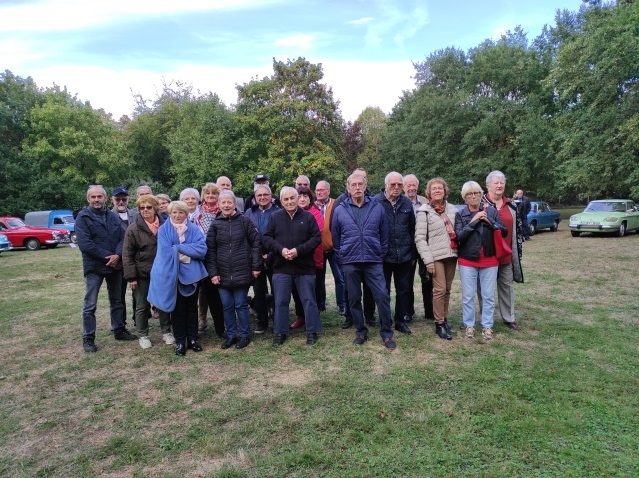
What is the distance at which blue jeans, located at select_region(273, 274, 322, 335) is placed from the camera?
17.5 feet

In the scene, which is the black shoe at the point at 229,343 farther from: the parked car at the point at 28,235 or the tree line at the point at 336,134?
the parked car at the point at 28,235

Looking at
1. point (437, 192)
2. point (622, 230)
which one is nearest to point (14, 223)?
point (437, 192)

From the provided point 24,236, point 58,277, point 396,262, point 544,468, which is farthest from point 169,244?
point 24,236

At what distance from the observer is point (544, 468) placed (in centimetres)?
278

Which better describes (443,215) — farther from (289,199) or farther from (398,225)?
(289,199)

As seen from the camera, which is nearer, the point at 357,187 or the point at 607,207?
the point at 357,187

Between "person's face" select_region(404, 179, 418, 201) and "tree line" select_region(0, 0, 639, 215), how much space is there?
14898mm

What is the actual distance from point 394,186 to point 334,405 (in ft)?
9.03

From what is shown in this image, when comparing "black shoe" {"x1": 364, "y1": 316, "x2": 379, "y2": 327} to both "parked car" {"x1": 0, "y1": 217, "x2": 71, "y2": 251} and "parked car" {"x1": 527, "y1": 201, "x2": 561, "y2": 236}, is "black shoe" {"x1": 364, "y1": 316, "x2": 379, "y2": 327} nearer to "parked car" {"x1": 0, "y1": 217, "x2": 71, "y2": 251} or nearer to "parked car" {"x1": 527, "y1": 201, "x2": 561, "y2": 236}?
"parked car" {"x1": 527, "y1": 201, "x2": 561, "y2": 236}

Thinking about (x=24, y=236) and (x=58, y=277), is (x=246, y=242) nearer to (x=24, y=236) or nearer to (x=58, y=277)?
(x=58, y=277)

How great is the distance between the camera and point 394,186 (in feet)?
17.6

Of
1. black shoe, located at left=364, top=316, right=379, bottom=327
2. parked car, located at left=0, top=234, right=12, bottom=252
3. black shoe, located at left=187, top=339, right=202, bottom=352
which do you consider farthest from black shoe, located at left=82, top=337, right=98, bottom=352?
parked car, located at left=0, top=234, right=12, bottom=252

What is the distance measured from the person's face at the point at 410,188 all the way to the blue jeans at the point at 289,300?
183 centimetres

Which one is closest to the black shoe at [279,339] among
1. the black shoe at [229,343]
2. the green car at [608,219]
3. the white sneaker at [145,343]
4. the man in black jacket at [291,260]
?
the man in black jacket at [291,260]
